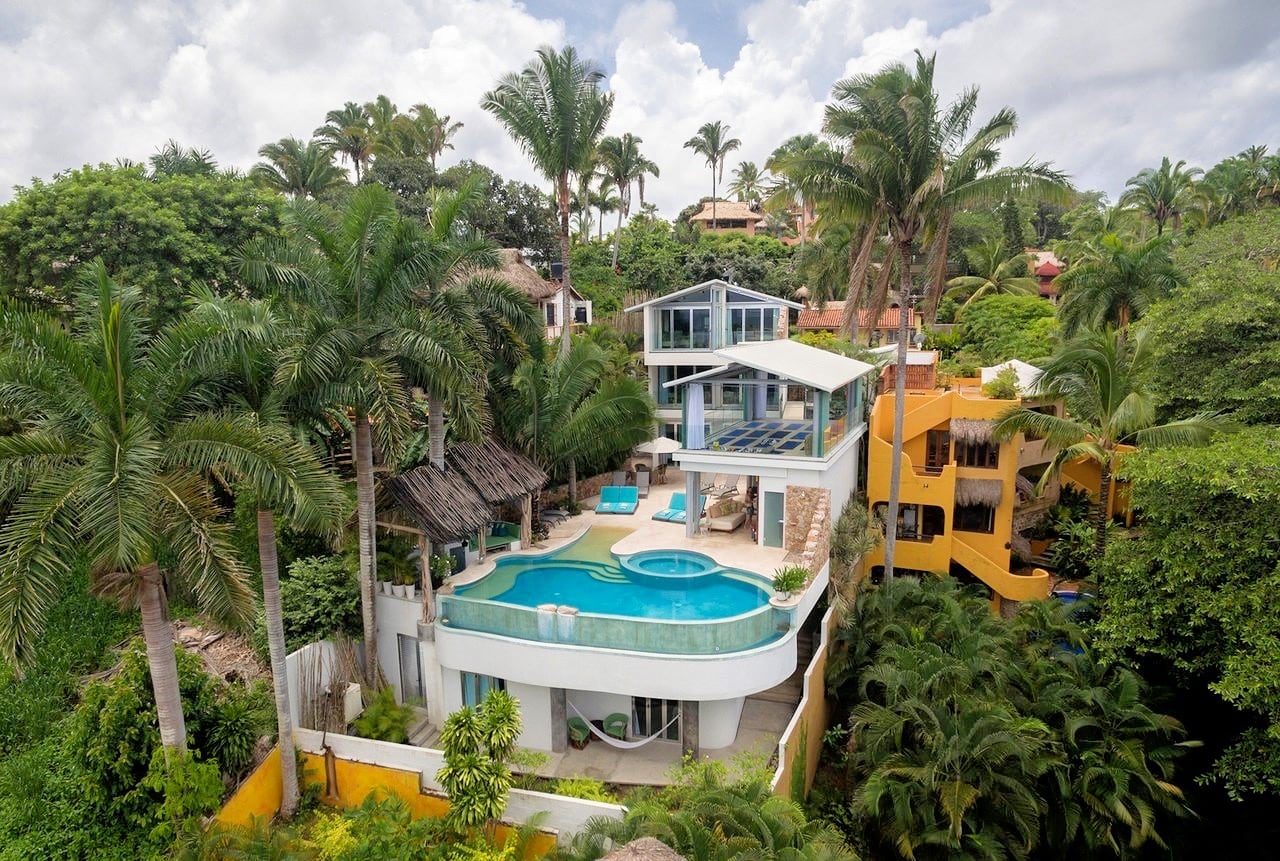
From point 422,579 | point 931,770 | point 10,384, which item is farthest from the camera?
point 422,579

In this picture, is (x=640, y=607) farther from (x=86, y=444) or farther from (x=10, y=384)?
(x=10, y=384)

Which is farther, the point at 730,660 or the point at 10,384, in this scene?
the point at 730,660

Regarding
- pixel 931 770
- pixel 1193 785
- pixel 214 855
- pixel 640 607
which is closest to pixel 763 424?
pixel 640 607

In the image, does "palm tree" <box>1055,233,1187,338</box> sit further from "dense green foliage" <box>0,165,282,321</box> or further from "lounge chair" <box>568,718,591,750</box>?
"dense green foliage" <box>0,165,282,321</box>

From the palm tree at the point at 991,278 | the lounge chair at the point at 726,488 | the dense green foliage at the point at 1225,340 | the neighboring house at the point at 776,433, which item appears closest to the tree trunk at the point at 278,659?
the neighboring house at the point at 776,433

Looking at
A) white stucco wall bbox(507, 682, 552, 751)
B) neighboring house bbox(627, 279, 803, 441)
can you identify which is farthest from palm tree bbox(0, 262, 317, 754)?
neighboring house bbox(627, 279, 803, 441)

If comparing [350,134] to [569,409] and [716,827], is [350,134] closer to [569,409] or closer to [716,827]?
[569,409]
